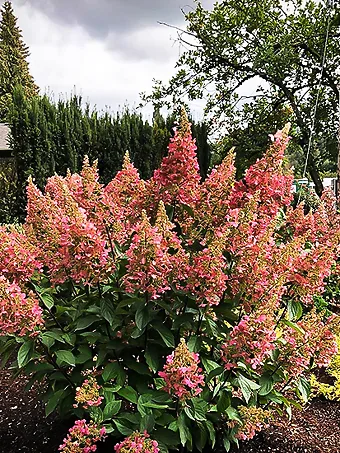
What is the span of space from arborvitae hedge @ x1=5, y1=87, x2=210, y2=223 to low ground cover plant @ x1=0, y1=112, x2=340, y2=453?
5.68 metres

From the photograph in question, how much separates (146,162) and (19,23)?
3003 cm

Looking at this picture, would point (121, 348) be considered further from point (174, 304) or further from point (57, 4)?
point (57, 4)

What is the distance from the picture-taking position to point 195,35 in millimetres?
7680

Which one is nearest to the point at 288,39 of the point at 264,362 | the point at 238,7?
the point at 238,7

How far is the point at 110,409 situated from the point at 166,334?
301 mm

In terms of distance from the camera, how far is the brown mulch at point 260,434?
2.25m

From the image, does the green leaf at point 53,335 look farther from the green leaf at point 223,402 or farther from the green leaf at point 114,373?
the green leaf at point 223,402

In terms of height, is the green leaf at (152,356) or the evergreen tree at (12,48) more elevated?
the evergreen tree at (12,48)

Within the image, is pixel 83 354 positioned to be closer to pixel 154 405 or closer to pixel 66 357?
pixel 66 357

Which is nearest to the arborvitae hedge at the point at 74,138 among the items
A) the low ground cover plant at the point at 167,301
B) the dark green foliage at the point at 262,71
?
the dark green foliage at the point at 262,71

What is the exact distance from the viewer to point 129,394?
5.49ft

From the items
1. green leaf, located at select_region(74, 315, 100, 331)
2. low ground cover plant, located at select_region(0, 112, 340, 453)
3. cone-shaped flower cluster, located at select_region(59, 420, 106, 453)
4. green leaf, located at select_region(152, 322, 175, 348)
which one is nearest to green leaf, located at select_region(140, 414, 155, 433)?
low ground cover plant, located at select_region(0, 112, 340, 453)

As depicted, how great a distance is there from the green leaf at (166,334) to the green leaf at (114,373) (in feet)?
0.65

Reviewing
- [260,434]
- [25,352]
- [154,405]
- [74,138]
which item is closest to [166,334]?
[154,405]
